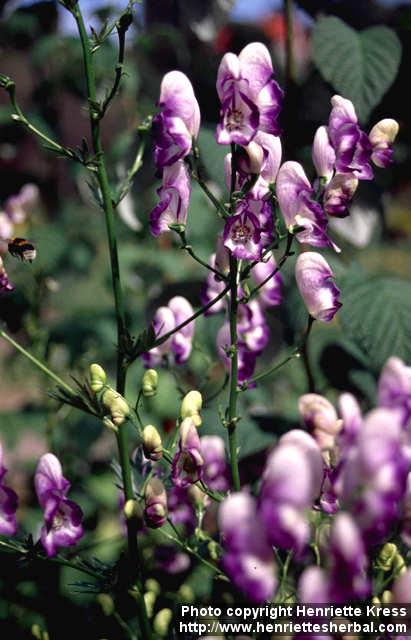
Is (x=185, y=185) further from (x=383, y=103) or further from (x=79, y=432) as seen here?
(x=79, y=432)

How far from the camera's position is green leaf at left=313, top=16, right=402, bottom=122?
3.04 ft

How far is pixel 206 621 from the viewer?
33.9 inches

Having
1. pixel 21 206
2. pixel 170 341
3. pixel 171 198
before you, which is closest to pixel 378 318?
pixel 170 341

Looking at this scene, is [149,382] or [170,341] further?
[170,341]

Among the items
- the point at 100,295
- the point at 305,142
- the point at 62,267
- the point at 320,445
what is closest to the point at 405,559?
the point at 320,445

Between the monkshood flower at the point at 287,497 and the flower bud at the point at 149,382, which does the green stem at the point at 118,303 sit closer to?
the flower bud at the point at 149,382

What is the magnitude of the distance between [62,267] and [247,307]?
122 centimetres

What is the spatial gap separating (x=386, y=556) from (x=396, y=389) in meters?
0.18

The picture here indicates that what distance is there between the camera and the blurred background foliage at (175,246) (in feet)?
3.12

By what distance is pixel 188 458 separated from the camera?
0.61 m

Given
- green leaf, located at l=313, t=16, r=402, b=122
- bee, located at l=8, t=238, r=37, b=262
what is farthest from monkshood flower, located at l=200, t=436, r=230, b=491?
green leaf, located at l=313, t=16, r=402, b=122

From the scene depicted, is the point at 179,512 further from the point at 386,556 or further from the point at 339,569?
the point at 339,569

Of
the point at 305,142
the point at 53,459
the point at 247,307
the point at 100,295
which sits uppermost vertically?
the point at 100,295

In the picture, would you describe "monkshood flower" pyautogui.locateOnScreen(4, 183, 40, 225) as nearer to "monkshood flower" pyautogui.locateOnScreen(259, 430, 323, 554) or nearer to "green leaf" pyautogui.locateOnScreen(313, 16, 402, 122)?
"green leaf" pyautogui.locateOnScreen(313, 16, 402, 122)
